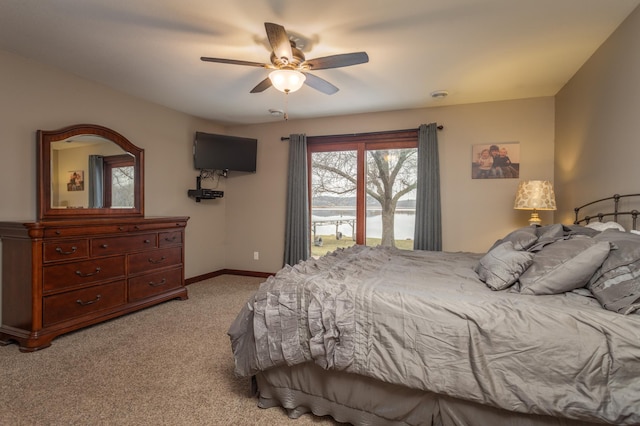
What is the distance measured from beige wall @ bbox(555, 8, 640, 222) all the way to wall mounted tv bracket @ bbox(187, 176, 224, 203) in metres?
4.53

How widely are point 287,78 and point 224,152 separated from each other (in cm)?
269

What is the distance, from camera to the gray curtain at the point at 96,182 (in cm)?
335

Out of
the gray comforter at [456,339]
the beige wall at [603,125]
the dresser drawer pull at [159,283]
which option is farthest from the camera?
the dresser drawer pull at [159,283]

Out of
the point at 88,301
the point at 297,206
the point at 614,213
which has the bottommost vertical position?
the point at 88,301

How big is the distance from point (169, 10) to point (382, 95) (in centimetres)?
241

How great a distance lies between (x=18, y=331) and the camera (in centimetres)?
255

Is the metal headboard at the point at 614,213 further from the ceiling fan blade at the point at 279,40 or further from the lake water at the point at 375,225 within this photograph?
the ceiling fan blade at the point at 279,40

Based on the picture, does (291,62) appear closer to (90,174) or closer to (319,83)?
(319,83)

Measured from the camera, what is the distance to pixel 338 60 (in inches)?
89.6

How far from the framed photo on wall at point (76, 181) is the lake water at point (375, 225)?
2954 millimetres

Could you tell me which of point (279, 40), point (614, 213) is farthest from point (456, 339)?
point (279, 40)

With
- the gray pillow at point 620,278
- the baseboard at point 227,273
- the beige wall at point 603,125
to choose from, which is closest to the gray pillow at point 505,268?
the gray pillow at point 620,278

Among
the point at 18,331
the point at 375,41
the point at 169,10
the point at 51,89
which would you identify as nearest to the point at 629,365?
the point at 375,41

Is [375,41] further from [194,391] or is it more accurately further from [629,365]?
[194,391]
